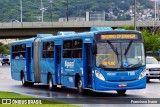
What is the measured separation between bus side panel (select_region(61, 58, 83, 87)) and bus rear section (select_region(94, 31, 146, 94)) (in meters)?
1.65

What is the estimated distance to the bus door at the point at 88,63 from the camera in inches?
1012

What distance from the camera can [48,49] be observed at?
31.4m

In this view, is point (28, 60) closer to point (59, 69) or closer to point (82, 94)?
point (59, 69)

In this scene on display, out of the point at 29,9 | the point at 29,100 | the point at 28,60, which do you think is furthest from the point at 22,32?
the point at 29,9

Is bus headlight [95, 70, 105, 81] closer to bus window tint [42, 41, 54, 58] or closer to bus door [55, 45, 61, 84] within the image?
bus door [55, 45, 61, 84]

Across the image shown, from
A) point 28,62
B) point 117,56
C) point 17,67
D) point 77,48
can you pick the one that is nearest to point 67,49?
point 77,48

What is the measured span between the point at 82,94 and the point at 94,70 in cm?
191

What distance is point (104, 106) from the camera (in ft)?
67.1

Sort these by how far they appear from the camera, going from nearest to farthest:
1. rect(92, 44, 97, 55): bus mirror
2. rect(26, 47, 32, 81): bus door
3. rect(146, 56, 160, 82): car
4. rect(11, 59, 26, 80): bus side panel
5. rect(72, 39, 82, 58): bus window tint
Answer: rect(92, 44, 97, 55): bus mirror, rect(72, 39, 82, 58): bus window tint, rect(26, 47, 32, 81): bus door, rect(11, 59, 26, 80): bus side panel, rect(146, 56, 160, 82): car

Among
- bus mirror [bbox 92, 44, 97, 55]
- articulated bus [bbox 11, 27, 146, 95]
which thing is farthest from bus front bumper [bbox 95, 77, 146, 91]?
bus mirror [bbox 92, 44, 97, 55]

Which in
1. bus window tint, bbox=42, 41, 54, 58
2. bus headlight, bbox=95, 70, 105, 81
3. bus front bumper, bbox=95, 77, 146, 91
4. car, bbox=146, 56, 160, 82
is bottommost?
car, bbox=146, 56, 160, 82

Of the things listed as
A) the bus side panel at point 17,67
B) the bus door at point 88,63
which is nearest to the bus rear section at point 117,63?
the bus door at point 88,63

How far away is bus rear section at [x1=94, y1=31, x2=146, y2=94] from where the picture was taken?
81.6ft

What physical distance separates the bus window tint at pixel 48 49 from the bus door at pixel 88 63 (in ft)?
15.7
